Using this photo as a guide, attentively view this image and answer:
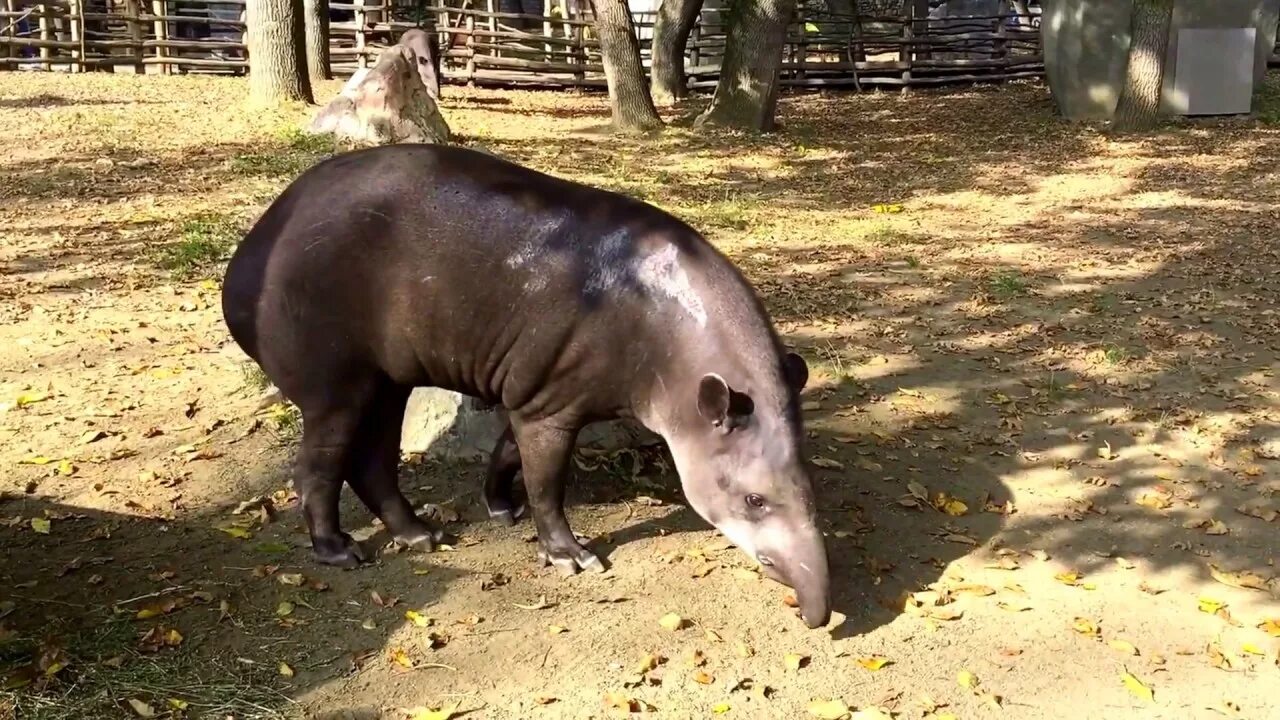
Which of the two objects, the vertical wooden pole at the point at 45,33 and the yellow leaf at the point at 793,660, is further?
the vertical wooden pole at the point at 45,33

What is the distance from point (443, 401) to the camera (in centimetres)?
535

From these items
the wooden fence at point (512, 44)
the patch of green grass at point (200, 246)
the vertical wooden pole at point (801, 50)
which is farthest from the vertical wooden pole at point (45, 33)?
the vertical wooden pole at point (801, 50)

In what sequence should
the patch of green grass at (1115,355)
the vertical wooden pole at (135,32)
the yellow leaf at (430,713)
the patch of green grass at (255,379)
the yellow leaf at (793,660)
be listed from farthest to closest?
the vertical wooden pole at (135,32)
the patch of green grass at (1115,355)
the patch of green grass at (255,379)
the yellow leaf at (793,660)
the yellow leaf at (430,713)

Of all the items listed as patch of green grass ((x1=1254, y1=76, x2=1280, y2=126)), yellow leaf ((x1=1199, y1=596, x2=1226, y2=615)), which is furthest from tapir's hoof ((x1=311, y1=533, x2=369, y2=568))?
patch of green grass ((x1=1254, y1=76, x2=1280, y2=126))

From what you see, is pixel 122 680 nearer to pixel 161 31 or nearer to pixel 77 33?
pixel 77 33

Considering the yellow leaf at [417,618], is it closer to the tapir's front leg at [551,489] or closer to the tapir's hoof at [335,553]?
the tapir's hoof at [335,553]

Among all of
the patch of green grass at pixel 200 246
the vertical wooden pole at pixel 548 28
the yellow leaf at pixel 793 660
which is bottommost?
the yellow leaf at pixel 793 660

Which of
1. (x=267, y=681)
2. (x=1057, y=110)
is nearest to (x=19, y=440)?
(x=267, y=681)

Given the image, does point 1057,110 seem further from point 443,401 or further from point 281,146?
point 443,401

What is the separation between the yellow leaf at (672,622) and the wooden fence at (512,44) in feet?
56.1

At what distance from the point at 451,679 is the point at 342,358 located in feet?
3.89

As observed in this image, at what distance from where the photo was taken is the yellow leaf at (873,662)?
3.94 m

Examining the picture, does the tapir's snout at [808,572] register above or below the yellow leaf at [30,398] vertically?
below

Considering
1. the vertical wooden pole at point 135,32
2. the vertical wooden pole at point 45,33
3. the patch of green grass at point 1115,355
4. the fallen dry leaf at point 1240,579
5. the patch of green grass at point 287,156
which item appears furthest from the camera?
the vertical wooden pole at point 135,32
